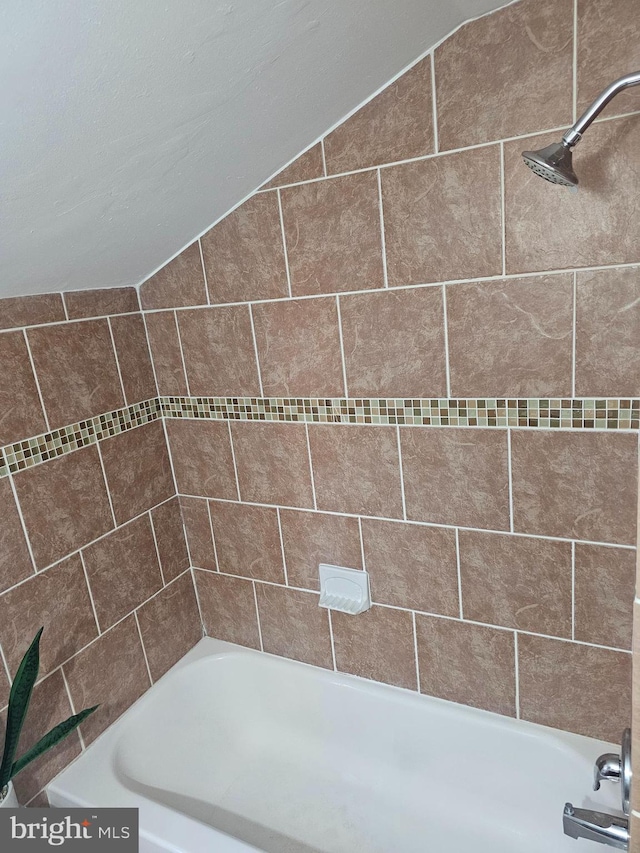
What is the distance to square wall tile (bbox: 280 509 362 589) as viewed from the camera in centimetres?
167

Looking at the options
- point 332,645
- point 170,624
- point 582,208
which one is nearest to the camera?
point 582,208

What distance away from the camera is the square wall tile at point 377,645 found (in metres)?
1.68

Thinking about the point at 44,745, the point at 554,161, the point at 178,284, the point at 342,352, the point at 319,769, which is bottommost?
the point at 319,769

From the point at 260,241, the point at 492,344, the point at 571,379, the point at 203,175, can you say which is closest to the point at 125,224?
the point at 203,175

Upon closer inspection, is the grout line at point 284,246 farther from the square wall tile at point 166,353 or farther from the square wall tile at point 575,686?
the square wall tile at point 575,686

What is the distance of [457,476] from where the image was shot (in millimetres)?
1452

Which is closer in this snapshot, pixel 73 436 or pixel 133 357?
pixel 73 436

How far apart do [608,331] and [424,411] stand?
442mm

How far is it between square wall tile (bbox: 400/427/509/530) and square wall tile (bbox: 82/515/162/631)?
0.84 meters

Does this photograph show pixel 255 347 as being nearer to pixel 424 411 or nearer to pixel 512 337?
pixel 424 411

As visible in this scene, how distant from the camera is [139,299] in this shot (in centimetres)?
178

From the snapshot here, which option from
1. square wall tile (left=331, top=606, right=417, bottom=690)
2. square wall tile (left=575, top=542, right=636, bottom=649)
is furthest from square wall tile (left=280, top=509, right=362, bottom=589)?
square wall tile (left=575, top=542, right=636, bottom=649)

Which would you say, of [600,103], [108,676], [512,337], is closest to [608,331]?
[512,337]

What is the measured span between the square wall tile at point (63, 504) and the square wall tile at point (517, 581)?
100 centimetres
